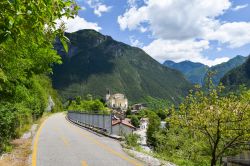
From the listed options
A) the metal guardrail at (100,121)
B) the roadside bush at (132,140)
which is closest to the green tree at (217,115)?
the roadside bush at (132,140)

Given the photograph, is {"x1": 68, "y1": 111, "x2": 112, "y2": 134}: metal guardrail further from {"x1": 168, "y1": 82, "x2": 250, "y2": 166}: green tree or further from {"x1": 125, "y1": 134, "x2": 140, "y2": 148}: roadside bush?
{"x1": 168, "y1": 82, "x2": 250, "y2": 166}: green tree

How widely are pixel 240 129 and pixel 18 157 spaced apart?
9.98 meters

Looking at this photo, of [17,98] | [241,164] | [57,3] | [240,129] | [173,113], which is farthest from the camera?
[241,164]

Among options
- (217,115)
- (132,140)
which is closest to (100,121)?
(132,140)

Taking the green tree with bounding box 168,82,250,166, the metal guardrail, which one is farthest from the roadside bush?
the green tree with bounding box 168,82,250,166

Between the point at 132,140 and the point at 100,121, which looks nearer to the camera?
the point at 132,140

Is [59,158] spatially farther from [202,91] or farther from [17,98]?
[202,91]

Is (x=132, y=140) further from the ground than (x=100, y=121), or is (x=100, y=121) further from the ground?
(x=100, y=121)

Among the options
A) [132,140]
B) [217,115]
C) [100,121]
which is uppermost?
[217,115]

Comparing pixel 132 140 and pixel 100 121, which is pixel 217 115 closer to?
pixel 132 140

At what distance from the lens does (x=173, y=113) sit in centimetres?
1415

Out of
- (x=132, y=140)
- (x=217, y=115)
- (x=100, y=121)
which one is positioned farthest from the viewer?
(x=100, y=121)

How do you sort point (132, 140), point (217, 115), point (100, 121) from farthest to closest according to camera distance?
point (100, 121), point (132, 140), point (217, 115)

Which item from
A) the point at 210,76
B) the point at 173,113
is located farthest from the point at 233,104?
the point at 173,113
